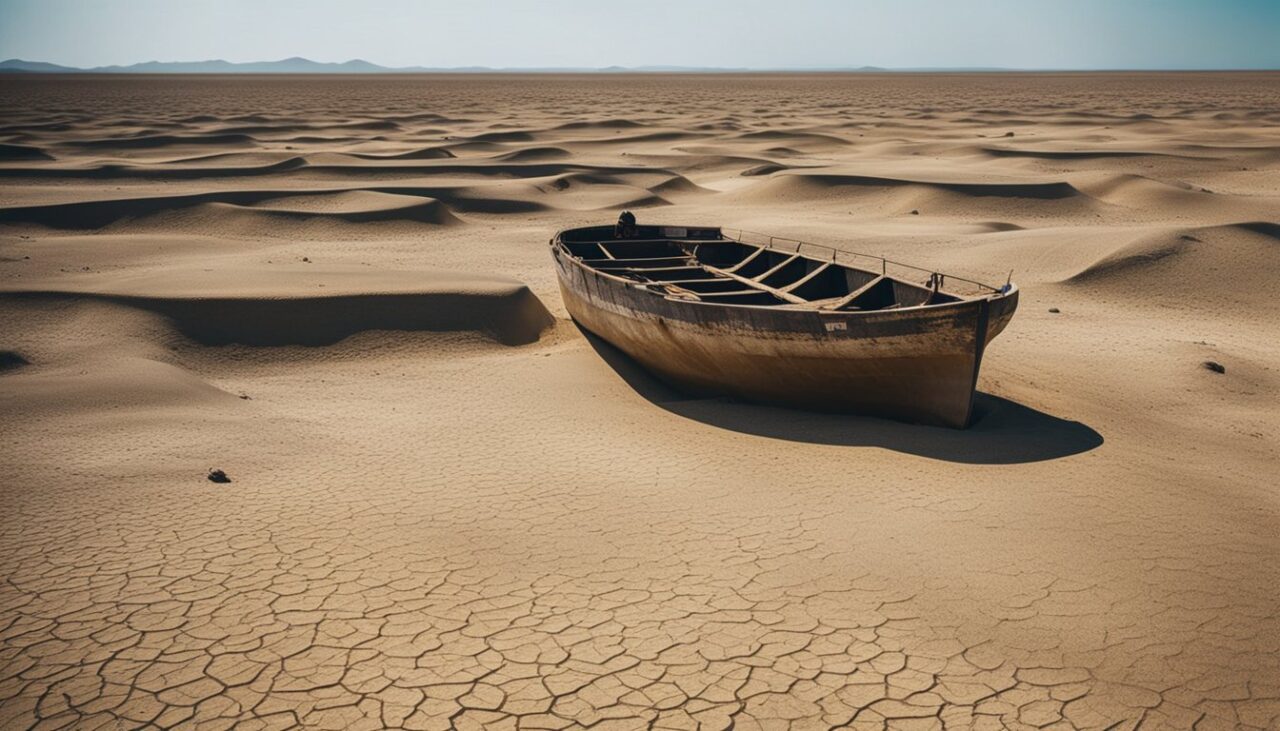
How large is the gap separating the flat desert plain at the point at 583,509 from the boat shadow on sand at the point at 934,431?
0.05 meters

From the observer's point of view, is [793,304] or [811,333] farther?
[793,304]

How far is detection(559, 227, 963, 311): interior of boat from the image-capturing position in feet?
28.8

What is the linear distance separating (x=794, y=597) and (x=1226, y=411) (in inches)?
225

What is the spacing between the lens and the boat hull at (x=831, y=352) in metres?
7.06

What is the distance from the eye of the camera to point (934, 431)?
7.53 metres

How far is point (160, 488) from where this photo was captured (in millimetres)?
6422

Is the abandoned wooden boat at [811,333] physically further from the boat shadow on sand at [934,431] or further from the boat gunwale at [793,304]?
the boat shadow on sand at [934,431]

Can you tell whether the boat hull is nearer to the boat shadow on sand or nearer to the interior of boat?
the boat shadow on sand

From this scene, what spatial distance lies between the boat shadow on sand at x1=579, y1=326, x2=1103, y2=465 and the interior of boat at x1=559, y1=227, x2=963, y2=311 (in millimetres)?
1050

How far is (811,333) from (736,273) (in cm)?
416

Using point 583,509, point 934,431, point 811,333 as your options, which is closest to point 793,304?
point 811,333

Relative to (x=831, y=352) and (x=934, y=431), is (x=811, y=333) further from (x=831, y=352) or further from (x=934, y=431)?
(x=934, y=431)

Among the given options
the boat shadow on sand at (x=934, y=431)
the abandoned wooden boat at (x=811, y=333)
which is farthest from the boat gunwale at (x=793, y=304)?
the boat shadow on sand at (x=934, y=431)

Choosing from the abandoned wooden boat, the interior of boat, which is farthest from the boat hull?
the interior of boat
